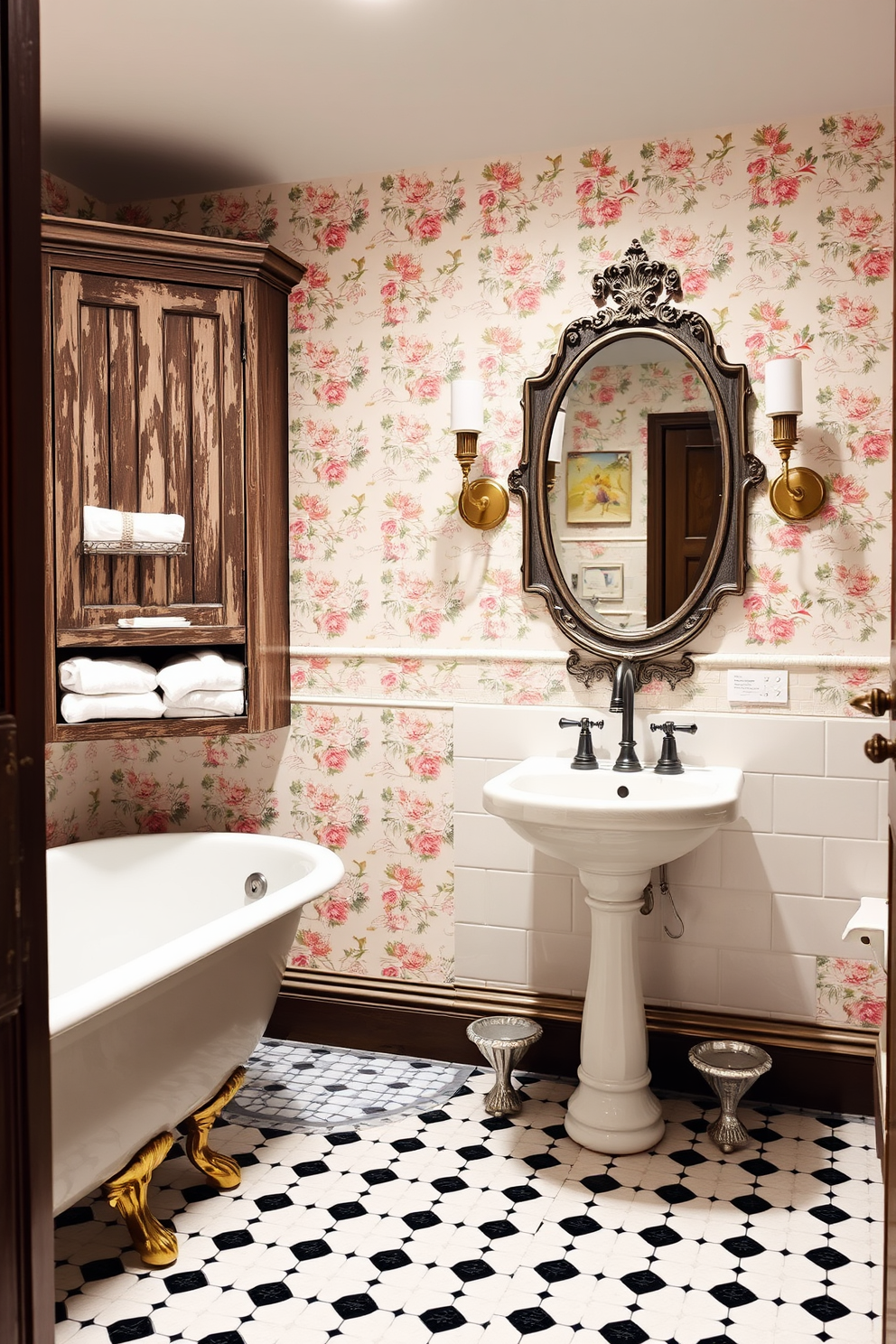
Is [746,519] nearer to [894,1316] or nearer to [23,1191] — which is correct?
[894,1316]

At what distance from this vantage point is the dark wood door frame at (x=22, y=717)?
2.82ft

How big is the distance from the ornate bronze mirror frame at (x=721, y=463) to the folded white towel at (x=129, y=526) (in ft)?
3.13

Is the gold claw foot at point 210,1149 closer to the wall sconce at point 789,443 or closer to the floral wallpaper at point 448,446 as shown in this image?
the floral wallpaper at point 448,446

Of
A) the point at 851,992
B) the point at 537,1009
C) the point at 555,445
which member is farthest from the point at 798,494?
the point at 537,1009

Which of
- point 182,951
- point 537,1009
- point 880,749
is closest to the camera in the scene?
point 880,749

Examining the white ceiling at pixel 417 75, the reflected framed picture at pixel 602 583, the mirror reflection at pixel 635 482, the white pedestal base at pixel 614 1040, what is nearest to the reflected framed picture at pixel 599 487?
the mirror reflection at pixel 635 482

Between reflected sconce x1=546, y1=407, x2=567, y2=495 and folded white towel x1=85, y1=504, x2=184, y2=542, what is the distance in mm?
1031

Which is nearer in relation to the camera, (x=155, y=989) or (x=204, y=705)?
(x=155, y=989)

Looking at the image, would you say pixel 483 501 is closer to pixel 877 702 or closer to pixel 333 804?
pixel 333 804

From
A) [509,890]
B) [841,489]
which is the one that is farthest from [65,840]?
[841,489]

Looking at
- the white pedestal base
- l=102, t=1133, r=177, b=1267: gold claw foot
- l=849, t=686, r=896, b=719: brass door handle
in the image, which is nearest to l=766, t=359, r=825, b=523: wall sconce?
the white pedestal base

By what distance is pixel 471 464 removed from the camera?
3.17 m

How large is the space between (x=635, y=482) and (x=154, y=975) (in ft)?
5.91

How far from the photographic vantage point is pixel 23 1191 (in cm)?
87
